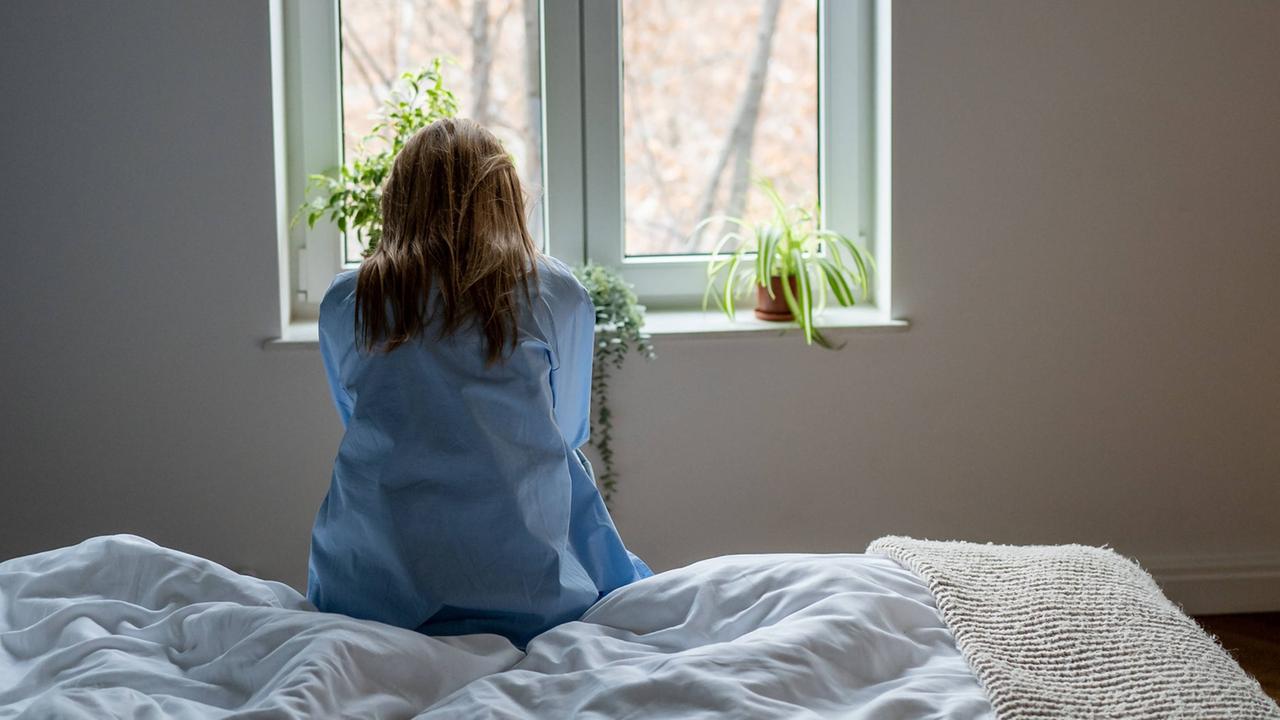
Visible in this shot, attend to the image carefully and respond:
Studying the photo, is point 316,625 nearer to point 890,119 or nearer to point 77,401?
point 77,401

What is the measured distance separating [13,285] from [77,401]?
28 cm

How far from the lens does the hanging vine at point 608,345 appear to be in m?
2.67

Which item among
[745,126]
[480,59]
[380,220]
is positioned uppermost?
[480,59]

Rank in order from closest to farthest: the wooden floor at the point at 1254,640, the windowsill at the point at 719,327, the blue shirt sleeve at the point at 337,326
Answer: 1. the blue shirt sleeve at the point at 337,326
2. the wooden floor at the point at 1254,640
3. the windowsill at the point at 719,327

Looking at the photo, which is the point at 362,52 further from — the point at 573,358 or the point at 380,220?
the point at 573,358

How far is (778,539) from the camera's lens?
2.80 m

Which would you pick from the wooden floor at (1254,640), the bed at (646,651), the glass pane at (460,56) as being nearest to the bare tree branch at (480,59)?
the glass pane at (460,56)

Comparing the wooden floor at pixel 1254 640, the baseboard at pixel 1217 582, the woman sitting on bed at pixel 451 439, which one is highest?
the woman sitting on bed at pixel 451 439

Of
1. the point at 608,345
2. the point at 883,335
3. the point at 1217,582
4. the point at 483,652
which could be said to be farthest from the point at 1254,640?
the point at 483,652

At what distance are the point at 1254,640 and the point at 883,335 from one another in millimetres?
1083

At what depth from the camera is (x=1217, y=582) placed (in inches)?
113

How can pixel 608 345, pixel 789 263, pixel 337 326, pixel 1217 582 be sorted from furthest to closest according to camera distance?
pixel 1217 582 → pixel 789 263 → pixel 608 345 → pixel 337 326

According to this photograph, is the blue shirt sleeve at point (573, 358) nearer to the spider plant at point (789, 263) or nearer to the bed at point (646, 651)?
the bed at point (646, 651)

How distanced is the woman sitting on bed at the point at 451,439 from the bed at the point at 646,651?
9 centimetres
